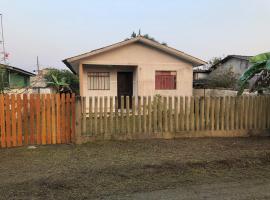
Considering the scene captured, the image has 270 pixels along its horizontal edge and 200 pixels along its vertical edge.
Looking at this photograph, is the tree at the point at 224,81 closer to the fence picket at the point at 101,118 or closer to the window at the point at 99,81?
the window at the point at 99,81

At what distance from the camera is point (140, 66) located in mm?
16906

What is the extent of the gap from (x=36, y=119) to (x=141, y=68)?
1004 centimetres

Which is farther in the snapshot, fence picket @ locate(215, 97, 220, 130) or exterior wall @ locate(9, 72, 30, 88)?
exterior wall @ locate(9, 72, 30, 88)

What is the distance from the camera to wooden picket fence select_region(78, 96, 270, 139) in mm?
8117

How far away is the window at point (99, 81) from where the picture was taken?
1723 centimetres

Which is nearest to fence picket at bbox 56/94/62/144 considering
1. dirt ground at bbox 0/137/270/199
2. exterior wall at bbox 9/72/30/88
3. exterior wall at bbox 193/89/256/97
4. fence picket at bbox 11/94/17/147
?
dirt ground at bbox 0/137/270/199

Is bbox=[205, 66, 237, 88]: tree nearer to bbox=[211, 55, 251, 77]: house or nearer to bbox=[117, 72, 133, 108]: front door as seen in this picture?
bbox=[211, 55, 251, 77]: house

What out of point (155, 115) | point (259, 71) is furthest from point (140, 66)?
point (155, 115)

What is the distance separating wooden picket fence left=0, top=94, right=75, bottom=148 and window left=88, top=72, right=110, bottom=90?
9.22 metres

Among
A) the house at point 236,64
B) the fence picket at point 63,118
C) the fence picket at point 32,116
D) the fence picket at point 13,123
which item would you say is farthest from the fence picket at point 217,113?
the house at point 236,64

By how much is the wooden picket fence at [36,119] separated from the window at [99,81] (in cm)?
922

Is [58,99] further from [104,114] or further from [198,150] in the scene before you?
[198,150]

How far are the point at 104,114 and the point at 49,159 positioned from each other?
7.18 ft

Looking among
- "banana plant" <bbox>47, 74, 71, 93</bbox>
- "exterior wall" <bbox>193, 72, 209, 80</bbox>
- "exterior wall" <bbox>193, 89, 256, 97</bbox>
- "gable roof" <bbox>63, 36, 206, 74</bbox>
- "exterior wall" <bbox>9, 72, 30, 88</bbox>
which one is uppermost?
Result: "gable roof" <bbox>63, 36, 206, 74</bbox>
